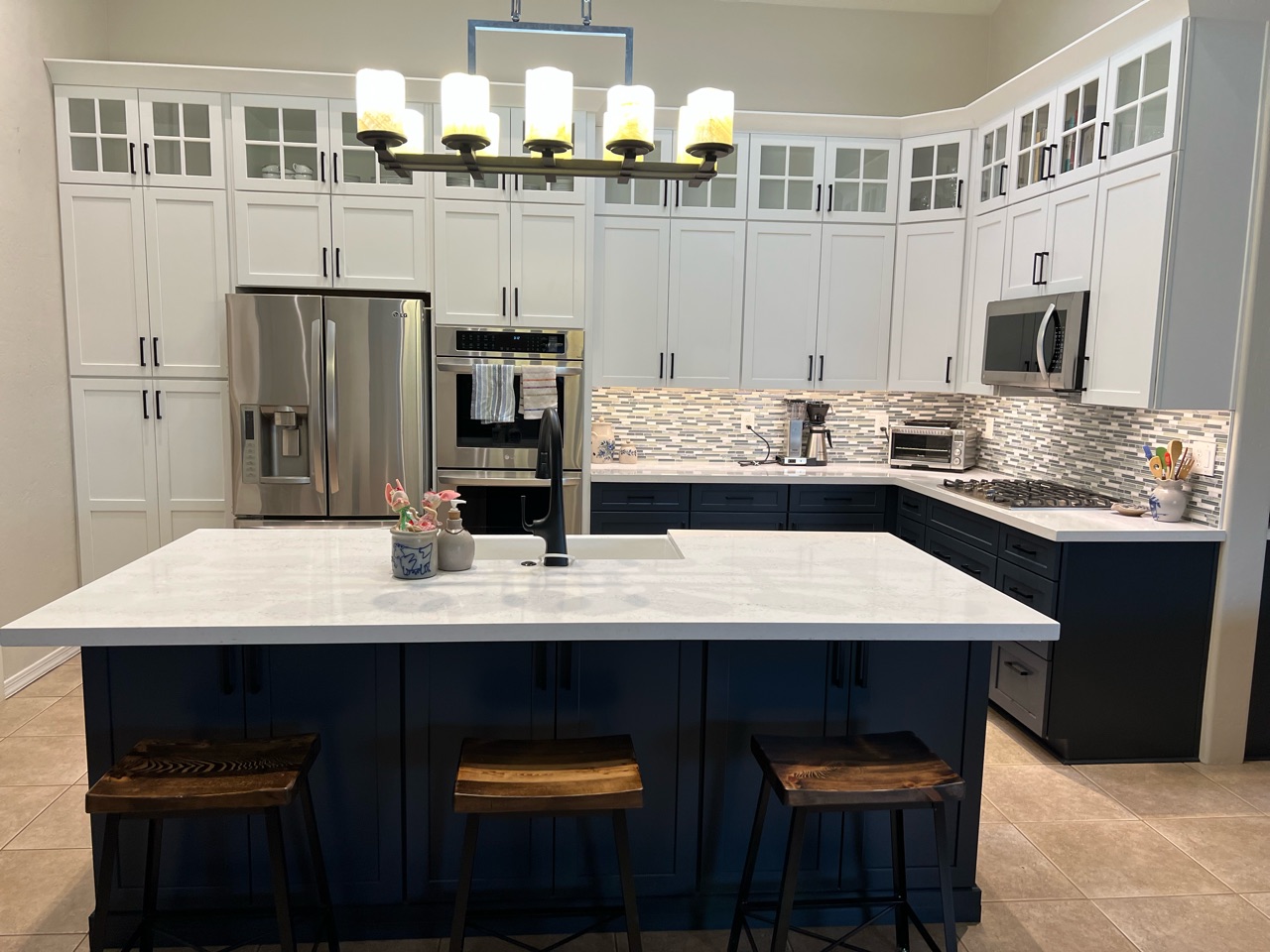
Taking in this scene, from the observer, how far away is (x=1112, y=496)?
12.5 ft

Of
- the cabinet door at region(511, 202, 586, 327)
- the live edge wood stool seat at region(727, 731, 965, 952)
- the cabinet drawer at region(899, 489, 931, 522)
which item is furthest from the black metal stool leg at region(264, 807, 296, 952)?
the cabinet drawer at region(899, 489, 931, 522)

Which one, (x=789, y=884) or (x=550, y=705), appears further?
(x=550, y=705)

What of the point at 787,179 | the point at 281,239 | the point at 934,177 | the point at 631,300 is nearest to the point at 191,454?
the point at 281,239

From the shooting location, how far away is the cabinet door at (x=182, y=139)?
13.4 ft

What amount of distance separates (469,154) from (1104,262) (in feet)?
8.39

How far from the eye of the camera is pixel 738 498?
4.53 metres

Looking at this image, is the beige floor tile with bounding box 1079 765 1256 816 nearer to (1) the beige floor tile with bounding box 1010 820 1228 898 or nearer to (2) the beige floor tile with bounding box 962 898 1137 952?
(1) the beige floor tile with bounding box 1010 820 1228 898

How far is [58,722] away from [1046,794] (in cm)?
385

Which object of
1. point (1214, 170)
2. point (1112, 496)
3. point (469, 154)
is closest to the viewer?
point (469, 154)

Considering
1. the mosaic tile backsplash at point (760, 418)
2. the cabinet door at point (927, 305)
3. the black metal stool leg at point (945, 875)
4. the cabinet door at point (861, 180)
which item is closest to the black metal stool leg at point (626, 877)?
the black metal stool leg at point (945, 875)

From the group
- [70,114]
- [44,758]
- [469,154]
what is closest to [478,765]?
[469,154]

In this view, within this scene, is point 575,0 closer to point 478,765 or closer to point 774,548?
point 774,548

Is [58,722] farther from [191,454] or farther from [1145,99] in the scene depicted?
[1145,99]

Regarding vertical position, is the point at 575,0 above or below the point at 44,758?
above
